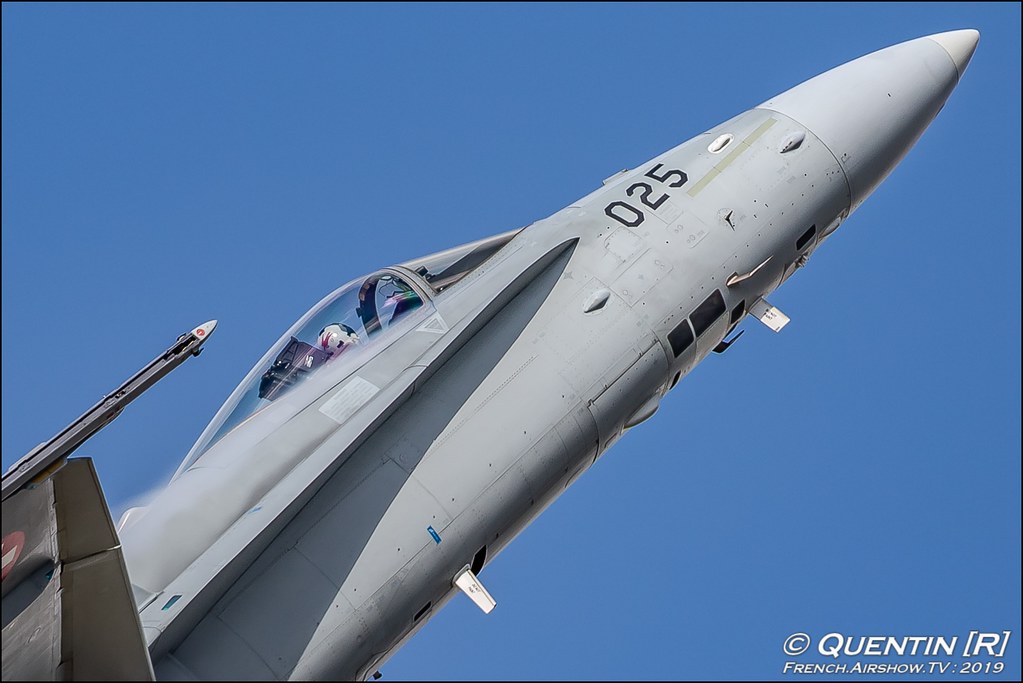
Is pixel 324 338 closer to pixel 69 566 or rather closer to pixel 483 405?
pixel 483 405

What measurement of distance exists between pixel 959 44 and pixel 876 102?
7.77 ft

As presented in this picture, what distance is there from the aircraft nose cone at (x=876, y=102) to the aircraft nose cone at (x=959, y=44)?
1 centimetres

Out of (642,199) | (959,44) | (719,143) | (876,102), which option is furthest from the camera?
(959,44)

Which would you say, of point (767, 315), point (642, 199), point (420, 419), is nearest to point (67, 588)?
point (420, 419)

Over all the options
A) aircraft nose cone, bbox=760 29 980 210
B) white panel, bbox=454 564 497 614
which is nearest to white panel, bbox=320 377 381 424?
white panel, bbox=454 564 497 614

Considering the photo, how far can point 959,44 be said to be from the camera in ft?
63.5

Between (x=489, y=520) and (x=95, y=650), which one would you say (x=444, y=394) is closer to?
(x=489, y=520)

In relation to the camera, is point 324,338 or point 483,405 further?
point 324,338

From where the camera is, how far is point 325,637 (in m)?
12.7

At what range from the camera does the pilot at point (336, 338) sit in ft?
49.5

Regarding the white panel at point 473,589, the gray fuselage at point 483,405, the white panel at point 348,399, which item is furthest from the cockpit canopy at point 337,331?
the white panel at point 473,589

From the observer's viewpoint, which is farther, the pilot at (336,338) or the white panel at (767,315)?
the white panel at (767,315)

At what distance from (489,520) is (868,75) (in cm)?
897

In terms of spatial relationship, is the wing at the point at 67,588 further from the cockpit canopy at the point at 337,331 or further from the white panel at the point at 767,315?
the white panel at the point at 767,315
